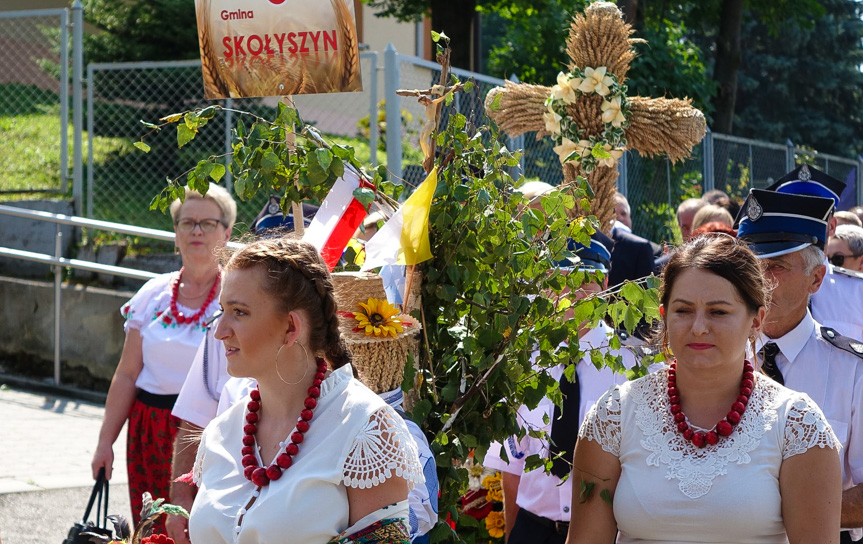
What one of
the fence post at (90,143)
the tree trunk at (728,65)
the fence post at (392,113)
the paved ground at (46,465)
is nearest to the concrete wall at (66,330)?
the paved ground at (46,465)

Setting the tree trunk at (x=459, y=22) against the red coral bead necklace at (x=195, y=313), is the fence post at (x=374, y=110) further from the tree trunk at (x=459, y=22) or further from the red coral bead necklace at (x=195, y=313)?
the tree trunk at (x=459, y=22)

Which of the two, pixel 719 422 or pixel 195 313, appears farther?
pixel 195 313

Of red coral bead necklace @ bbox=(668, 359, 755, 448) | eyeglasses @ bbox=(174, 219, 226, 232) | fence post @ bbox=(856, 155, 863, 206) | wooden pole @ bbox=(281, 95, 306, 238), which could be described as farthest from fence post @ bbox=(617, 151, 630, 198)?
fence post @ bbox=(856, 155, 863, 206)

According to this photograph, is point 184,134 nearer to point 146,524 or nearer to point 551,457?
point 146,524

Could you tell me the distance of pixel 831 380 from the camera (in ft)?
11.2

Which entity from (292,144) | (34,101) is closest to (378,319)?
(292,144)

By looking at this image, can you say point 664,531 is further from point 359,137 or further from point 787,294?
point 359,137

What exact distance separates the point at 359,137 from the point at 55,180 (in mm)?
3226

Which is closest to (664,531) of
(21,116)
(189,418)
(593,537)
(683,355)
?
(593,537)

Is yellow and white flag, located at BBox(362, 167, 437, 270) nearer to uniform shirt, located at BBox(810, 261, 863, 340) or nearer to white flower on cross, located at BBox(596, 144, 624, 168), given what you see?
white flower on cross, located at BBox(596, 144, 624, 168)

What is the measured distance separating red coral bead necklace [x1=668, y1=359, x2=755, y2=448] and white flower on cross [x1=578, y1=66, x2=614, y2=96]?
5.57ft

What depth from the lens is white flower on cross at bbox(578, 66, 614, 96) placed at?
4266mm

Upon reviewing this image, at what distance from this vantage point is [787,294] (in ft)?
11.8

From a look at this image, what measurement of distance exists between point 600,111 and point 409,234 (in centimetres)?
169
